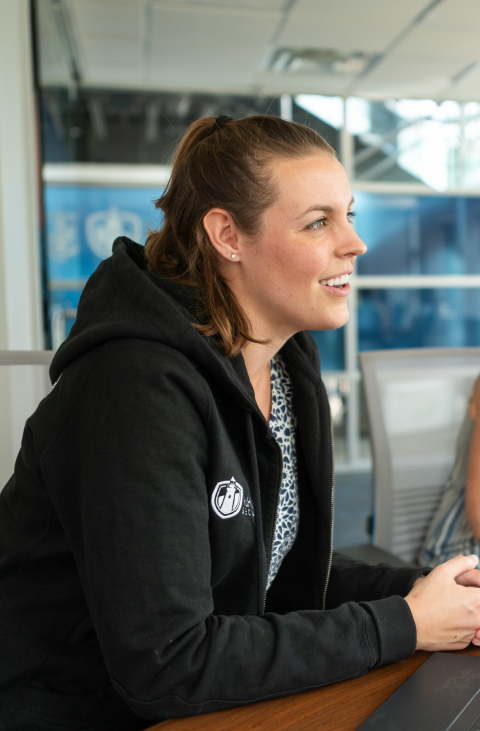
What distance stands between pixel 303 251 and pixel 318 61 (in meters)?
3.74

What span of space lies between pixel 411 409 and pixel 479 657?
2.74 ft

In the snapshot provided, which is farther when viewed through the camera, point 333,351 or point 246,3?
point 333,351

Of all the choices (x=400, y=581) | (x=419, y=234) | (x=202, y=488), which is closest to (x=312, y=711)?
(x=202, y=488)

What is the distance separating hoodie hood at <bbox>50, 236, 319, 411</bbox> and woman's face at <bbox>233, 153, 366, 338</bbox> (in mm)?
161

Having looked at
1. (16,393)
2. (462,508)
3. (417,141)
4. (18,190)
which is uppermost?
(417,141)

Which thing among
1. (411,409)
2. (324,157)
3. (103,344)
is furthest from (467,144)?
(103,344)

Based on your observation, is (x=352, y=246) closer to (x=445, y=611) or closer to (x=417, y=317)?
(x=445, y=611)

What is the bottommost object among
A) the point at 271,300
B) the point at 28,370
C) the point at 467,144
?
the point at 28,370

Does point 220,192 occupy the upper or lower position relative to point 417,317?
upper

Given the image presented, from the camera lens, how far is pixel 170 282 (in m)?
0.86

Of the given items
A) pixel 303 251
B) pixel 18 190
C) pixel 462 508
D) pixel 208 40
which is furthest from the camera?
pixel 208 40

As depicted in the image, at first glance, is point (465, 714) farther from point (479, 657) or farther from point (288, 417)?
point (288, 417)

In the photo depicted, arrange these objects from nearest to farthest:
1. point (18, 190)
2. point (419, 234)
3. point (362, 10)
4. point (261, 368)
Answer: point (261, 368), point (18, 190), point (362, 10), point (419, 234)

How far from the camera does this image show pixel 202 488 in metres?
0.72
